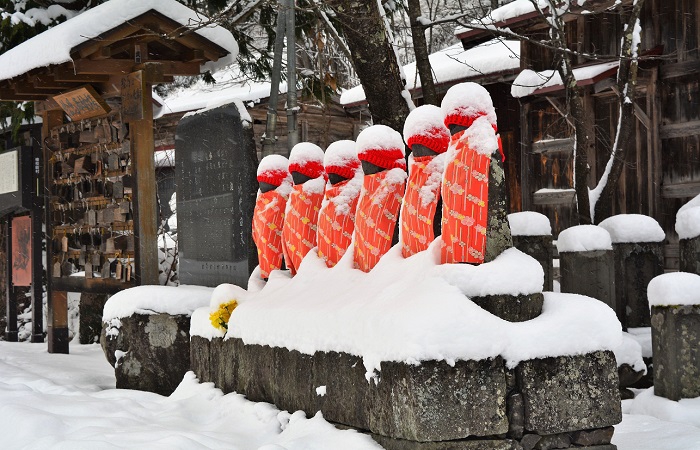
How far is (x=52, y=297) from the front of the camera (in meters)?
10.9

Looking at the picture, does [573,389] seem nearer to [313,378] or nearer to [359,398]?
[359,398]

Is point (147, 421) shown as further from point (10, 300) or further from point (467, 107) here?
point (10, 300)

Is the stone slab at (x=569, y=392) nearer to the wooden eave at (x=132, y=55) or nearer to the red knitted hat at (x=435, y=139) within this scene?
the red knitted hat at (x=435, y=139)

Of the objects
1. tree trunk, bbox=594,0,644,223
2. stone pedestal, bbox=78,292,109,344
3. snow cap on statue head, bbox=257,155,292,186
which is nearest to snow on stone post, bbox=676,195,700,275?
tree trunk, bbox=594,0,644,223

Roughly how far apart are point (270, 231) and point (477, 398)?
323cm

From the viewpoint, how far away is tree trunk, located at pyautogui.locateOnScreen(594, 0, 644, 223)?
869cm

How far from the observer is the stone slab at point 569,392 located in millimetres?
4293

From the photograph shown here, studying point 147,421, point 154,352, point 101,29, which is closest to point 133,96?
point 101,29

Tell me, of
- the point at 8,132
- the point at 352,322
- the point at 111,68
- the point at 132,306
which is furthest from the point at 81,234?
the point at 352,322

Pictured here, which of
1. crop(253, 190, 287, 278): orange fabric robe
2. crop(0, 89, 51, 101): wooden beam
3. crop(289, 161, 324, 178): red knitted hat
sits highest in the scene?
crop(0, 89, 51, 101): wooden beam

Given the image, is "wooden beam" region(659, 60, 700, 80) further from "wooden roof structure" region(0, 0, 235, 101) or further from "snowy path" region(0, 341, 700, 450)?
"wooden roof structure" region(0, 0, 235, 101)

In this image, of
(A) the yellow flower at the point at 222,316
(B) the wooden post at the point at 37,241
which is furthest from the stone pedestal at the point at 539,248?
(B) the wooden post at the point at 37,241

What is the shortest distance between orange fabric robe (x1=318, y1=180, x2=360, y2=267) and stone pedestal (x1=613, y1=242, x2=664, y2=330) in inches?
128

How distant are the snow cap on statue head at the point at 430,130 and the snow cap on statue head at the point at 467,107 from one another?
287 millimetres
